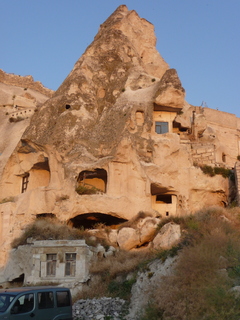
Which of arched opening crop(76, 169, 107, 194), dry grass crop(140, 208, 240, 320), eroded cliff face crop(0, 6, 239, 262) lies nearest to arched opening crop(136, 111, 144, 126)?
eroded cliff face crop(0, 6, 239, 262)

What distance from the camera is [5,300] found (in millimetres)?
9828

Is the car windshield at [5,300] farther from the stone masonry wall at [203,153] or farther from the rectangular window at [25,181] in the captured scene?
the stone masonry wall at [203,153]

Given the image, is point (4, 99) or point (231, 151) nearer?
point (231, 151)

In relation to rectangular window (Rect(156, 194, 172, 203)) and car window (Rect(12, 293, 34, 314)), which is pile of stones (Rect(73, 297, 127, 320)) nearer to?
car window (Rect(12, 293, 34, 314))

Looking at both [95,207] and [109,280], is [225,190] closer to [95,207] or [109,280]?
[95,207]

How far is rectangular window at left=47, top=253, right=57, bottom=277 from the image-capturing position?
18306 millimetres

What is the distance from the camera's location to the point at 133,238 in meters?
21.0

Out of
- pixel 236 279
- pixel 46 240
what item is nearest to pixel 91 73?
pixel 46 240

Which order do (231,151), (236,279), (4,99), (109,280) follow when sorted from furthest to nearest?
1. (4,99)
2. (231,151)
3. (109,280)
4. (236,279)

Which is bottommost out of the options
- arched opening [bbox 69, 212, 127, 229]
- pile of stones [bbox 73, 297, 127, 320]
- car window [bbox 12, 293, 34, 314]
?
pile of stones [bbox 73, 297, 127, 320]

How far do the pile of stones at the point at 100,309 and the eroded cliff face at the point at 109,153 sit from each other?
28.6 ft

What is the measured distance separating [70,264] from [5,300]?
28.3ft

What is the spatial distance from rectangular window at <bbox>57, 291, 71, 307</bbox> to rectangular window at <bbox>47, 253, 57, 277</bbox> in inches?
294

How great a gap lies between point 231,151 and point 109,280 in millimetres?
21471
